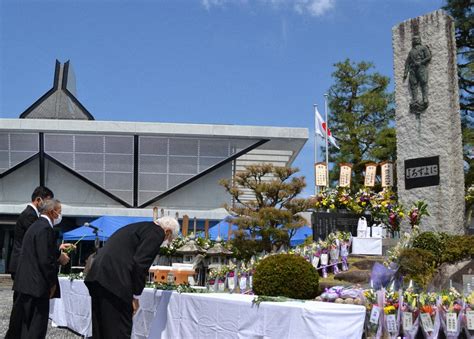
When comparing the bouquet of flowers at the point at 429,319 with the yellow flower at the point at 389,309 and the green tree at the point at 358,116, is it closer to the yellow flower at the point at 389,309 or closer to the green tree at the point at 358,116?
the yellow flower at the point at 389,309

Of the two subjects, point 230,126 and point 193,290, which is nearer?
point 193,290

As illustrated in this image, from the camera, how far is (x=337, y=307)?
443 cm

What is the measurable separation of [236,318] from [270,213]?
12880 mm

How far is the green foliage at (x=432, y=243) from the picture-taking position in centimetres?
854

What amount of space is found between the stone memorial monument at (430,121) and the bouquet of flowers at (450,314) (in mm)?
6847

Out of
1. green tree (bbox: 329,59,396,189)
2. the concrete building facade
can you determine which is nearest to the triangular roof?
the concrete building facade

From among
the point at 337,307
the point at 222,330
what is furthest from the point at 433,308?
the point at 222,330

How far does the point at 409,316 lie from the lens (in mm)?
4629

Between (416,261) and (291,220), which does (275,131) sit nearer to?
(291,220)

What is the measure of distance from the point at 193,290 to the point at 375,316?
2.21 metres

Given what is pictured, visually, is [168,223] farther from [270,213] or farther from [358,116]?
[358,116]

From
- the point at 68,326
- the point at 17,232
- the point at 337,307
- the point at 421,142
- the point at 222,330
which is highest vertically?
the point at 421,142

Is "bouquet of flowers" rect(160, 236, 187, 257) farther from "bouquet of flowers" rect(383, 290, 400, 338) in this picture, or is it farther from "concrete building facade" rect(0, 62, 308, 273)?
"concrete building facade" rect(0, 62, 308, 273)

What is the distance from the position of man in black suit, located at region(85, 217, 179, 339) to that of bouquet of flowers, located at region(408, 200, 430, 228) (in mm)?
7989
